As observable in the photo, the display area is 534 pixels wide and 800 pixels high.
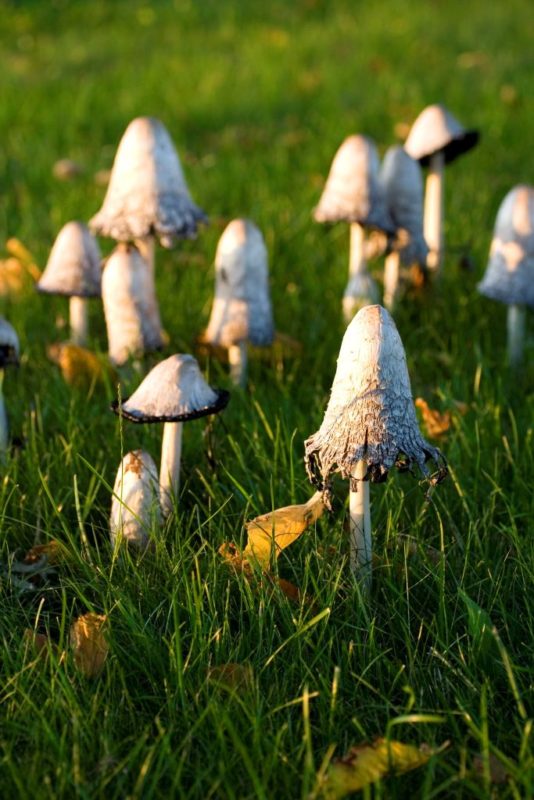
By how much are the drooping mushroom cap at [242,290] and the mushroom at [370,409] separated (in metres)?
1.36

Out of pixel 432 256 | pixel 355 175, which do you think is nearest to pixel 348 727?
pixel 355 175

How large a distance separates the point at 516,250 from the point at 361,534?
64.6 inches

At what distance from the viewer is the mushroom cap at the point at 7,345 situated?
294 centimetres

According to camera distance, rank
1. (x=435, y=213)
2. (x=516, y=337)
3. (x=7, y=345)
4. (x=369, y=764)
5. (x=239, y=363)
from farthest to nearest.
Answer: (x=435, y=213)
(x=516, y=337)
(x=239, y=363)
(x=7, y=345)
(x=369, y=764)

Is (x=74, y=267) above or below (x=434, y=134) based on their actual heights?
below

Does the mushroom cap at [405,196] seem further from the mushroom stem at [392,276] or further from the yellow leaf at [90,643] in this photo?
the yellow leaf at [90,643]

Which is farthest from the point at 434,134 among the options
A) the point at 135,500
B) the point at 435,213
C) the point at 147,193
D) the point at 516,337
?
the point at 135,500

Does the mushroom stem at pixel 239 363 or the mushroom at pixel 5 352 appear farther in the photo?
the mushroom stem at pixel 239 363

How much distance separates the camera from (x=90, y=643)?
206 centimetres

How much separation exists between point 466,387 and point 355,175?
926 millimetres

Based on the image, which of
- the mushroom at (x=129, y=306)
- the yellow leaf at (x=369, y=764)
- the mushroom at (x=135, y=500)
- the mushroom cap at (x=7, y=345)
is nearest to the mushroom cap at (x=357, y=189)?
the mushroom at (x=129, y=306)

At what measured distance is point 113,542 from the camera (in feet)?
8.11

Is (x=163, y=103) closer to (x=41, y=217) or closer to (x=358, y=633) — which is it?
(x=41, y=217)

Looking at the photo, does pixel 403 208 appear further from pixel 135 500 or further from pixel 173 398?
pixel 135 500
